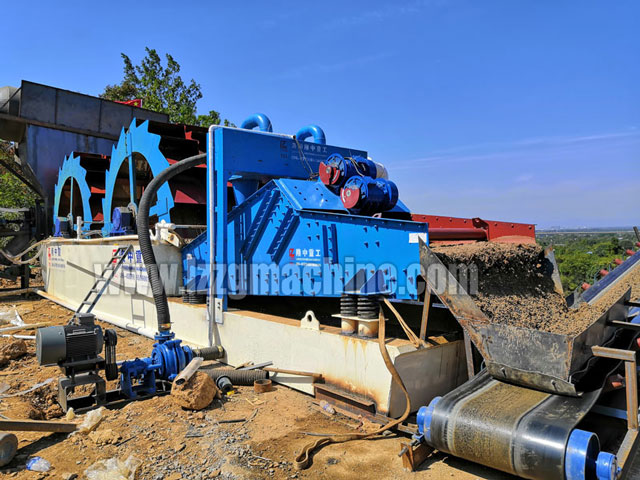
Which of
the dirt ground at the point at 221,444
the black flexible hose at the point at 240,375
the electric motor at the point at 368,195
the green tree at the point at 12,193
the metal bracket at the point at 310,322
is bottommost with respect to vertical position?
the dirt ground at the point at 221,444

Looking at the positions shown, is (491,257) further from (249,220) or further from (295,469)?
(249,220)

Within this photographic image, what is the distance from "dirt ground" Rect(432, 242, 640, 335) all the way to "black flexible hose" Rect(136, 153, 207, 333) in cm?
332

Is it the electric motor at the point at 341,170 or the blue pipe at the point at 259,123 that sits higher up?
the blue pipe at the point at 259,123

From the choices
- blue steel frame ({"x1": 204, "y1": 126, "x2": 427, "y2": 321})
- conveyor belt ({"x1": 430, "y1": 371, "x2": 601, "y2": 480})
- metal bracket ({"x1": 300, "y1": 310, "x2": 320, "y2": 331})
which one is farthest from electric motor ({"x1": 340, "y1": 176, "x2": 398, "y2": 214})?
conveyor belt ({"x1": 430, "y1": 371, "x2": 601, "y2": 480})

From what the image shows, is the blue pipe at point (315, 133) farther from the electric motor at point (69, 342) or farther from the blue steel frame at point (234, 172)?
the electric motor at point (69, 342)

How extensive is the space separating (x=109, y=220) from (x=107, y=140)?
684 cm

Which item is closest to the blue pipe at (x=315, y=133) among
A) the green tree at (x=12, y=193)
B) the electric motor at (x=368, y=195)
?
the electric motor at (x=368, y=195)

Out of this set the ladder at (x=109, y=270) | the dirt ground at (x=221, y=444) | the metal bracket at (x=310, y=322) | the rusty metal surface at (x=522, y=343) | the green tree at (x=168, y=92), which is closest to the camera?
the rusty metal surface at (x=522, y=343)

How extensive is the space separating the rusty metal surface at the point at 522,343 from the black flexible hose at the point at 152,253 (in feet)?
10.8

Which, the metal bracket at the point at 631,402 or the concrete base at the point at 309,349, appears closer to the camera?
the metal bracket at the point at 631,402

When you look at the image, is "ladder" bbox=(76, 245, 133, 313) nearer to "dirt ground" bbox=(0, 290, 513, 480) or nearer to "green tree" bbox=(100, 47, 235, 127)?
"dirt ground" bbox=(0, 290, 513, 480)

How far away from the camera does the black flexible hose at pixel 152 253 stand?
5.73 m

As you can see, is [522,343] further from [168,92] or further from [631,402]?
[168,92]

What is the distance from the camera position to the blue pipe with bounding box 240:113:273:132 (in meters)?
7.06
